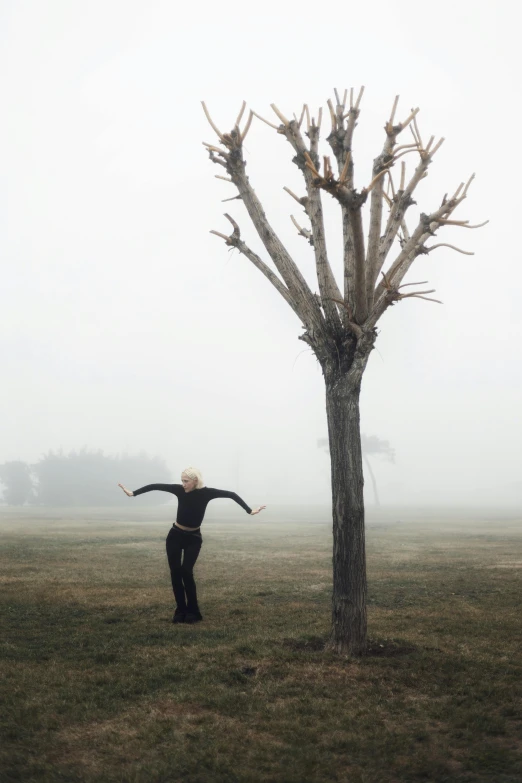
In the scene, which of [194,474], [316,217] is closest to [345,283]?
[316,217]

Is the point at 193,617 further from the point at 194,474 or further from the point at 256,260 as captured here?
the point at 256,260

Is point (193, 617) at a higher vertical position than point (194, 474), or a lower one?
lower

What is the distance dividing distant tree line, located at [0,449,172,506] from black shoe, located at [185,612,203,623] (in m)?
116

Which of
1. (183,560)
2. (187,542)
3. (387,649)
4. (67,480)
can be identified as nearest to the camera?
(387,649)

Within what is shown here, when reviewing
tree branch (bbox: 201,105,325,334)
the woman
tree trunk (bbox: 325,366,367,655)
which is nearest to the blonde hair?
the woman

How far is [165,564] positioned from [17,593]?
7.95 metres

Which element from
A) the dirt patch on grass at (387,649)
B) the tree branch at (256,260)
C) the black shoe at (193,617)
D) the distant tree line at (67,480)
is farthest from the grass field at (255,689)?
the distant tree line at (67,480)

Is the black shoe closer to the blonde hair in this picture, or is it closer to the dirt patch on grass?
the blonde hair

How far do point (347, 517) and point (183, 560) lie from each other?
340cm

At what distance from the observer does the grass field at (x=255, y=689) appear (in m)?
5.71

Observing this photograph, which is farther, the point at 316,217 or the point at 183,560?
the point at 183,560

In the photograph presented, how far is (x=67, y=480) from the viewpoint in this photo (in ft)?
405

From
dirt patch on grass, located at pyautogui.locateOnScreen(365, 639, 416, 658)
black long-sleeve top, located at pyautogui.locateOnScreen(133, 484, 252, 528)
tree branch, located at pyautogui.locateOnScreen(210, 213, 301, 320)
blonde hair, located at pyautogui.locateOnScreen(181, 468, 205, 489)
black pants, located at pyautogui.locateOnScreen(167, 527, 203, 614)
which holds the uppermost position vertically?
tree branch, located at pyautogui.locateOnScreen(210, 213, 301, 320)

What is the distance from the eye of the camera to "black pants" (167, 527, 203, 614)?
37.6ft
